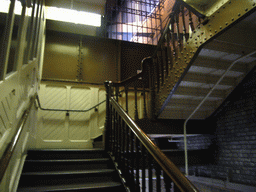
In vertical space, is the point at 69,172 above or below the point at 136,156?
below

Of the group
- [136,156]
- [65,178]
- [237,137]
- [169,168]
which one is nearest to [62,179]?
[65,178]

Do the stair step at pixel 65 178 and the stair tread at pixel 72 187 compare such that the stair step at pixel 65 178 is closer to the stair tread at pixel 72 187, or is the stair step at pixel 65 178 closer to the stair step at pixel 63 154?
the stair tread at pixel 72 187

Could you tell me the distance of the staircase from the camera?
2.28 m

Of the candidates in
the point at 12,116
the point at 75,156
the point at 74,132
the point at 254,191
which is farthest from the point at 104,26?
the point at 254,191

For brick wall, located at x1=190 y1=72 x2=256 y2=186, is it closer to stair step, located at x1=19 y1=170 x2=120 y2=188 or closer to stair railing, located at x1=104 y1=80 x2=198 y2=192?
stair railing, located at x1=104 y1=80 x2=198 y2=192

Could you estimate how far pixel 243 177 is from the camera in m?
3.46

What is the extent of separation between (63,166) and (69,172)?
0.22 metres

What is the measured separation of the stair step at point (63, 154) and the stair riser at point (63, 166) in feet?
0.75

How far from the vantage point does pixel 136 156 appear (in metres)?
1.99

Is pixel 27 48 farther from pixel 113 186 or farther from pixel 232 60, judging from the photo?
pixel 232 60

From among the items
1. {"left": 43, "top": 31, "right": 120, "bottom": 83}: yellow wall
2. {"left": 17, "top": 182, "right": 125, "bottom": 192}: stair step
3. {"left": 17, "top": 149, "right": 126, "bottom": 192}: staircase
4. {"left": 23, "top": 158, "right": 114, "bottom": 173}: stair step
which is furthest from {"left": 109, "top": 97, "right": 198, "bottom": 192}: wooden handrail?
{"left": 43, "top": 31, "right": 120, "bottom": 83}: yellow wall

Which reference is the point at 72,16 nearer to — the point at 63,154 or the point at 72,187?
the point at 63,154

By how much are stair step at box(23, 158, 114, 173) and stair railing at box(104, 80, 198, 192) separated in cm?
19

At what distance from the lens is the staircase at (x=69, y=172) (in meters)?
2.28
